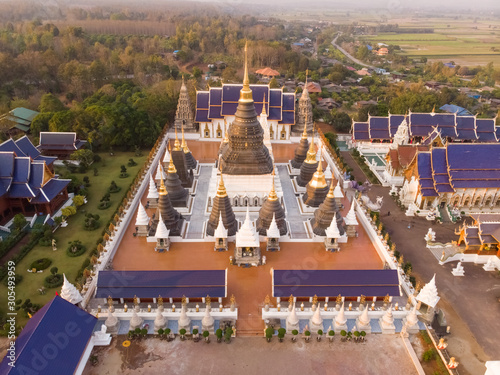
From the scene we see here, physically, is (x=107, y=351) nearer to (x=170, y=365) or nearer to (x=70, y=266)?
(x=170, y=365)

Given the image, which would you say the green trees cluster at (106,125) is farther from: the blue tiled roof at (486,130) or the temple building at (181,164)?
the blue tiled roof at (486,130)

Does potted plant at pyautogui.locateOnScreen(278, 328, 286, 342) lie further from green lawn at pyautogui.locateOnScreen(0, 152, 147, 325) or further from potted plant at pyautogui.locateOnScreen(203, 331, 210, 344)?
green lawn at pyautogui.locateOnScreen(0, 152, 147, 325)

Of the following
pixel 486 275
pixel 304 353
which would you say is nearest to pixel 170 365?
pixel 304 353

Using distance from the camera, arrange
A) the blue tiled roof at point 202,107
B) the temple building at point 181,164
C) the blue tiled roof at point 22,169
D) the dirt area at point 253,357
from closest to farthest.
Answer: the dirt area at point 253,357 < the blue tiled roof at point 22,169 < the temple building at point 181,164 < the blue tiled roof at point 202,107

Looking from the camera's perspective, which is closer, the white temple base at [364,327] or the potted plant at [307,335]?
the potted plant at [307,335]

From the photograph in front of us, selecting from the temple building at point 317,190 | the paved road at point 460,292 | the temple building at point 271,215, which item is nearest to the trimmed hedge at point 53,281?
the temple building at point 271,215

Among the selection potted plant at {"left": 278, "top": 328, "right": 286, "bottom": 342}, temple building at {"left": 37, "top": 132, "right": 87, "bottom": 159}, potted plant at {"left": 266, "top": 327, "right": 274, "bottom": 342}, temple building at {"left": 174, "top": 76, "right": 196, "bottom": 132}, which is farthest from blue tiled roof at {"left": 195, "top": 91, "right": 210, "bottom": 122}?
potted plant at {"left": 278, "top": 328, "right": 286, "bottom": 342}

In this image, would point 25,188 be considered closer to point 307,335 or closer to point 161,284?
point 161,284
